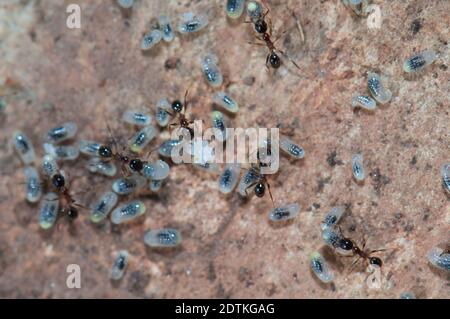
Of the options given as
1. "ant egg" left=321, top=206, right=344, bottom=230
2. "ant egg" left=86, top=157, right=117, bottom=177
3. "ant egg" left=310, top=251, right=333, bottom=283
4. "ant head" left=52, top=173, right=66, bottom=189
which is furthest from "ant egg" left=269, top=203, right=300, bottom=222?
"ant head" left=52, top=173, right=66, bottom=189

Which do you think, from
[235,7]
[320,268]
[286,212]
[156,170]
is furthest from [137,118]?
[320,268]

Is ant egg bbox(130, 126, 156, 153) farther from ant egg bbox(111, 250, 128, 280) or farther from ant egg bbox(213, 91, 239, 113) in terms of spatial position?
ant egg bbox(111, 250, 128, 280)

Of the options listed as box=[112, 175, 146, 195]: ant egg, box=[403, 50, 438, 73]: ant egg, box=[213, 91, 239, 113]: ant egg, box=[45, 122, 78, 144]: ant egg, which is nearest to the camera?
box=[403, 50, 438, 73]: ant egg

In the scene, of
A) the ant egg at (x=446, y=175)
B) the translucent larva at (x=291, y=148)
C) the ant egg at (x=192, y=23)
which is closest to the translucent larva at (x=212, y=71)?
the ant egg at (x=192, y=23)

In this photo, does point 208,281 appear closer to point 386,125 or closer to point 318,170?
point 318,170

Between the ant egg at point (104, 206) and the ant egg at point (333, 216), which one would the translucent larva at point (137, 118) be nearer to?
the ant egg at point (104, 206)

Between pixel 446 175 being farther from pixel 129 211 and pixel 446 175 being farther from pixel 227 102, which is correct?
pixel 129 211

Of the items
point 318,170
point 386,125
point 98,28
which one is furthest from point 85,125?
point 386,125
